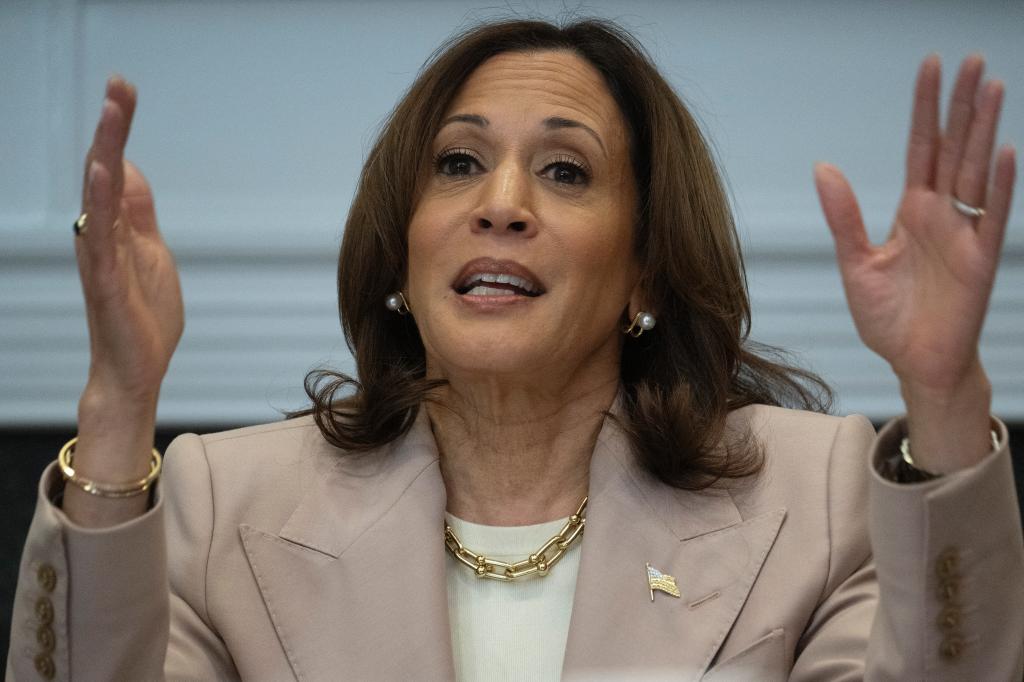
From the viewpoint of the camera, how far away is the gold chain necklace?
7.03ft

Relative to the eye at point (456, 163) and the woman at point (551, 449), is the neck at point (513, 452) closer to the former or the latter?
the woman at point (551, 449)

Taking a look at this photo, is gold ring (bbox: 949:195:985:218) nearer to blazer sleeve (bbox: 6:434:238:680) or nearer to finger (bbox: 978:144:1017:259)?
finger (bbox: 978:144:1017:259)

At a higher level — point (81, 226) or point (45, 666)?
point (81, 226)

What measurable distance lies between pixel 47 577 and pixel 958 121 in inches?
42.9

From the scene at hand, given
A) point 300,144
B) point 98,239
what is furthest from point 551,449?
point 300,144

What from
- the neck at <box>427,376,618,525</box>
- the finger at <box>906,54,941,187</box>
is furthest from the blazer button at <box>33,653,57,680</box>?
the finger at <box>906,54,941,187</box>

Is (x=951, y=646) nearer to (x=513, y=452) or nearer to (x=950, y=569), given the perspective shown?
(x=950, y=569)

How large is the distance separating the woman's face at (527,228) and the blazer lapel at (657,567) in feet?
0.68

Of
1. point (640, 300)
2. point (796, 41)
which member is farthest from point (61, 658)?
point (796, 41)

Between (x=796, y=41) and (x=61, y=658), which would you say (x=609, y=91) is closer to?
(x=796, y=41)

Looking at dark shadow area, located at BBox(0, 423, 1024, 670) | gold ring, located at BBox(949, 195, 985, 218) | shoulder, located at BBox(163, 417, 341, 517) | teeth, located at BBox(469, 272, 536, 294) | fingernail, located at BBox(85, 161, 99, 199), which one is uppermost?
gold ring, located at BBox(949, 195, 985, 218)

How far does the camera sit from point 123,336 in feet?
5.58

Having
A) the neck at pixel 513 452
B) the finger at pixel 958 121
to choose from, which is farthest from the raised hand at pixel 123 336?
the finger at pixel 958 121

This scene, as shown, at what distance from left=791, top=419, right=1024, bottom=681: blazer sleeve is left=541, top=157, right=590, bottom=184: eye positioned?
30.3 inches
